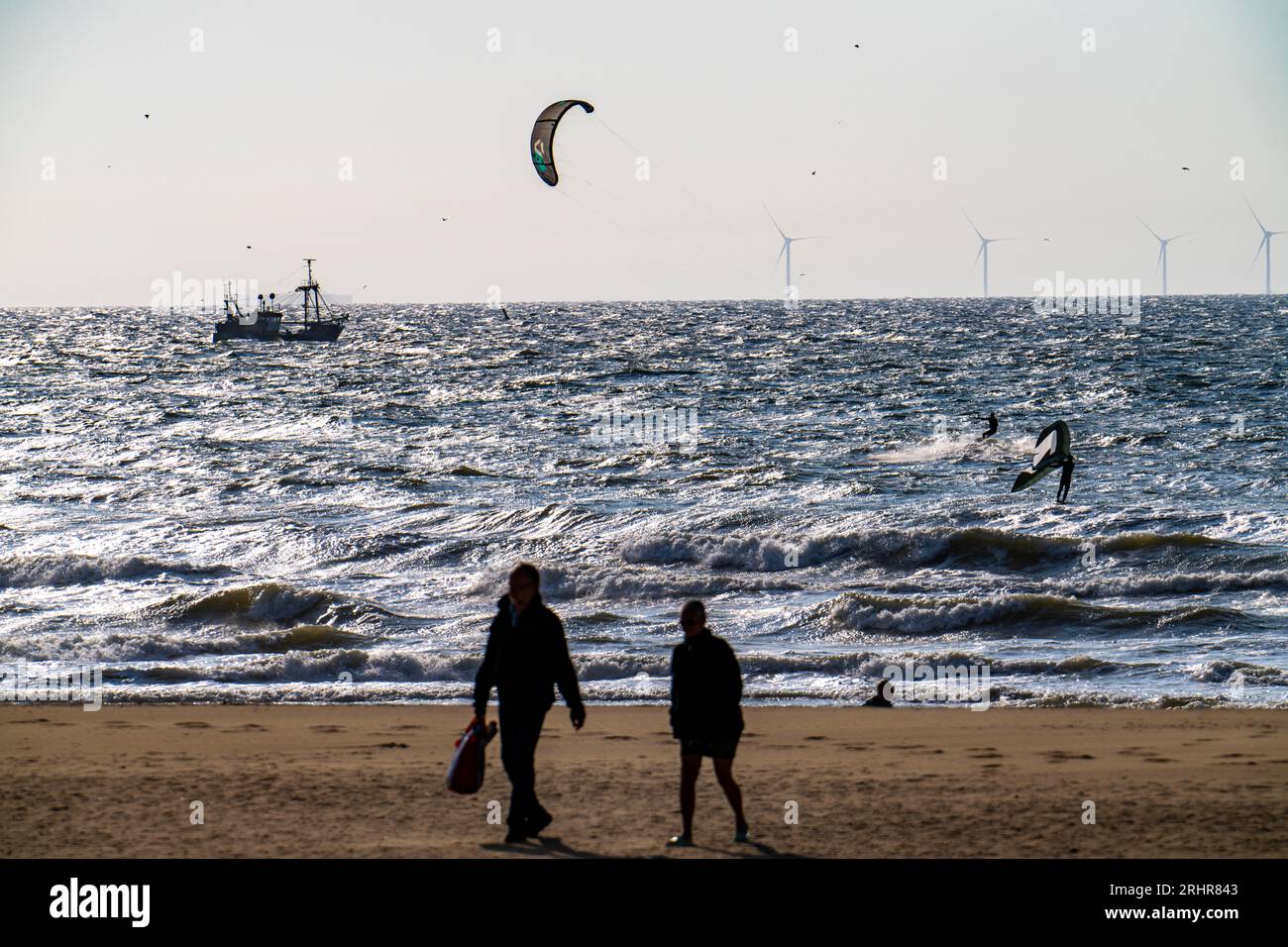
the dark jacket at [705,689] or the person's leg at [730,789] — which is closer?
the dark jacket at [705,689]

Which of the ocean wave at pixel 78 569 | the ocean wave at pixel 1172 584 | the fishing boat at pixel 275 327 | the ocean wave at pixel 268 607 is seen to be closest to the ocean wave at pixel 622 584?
the ocean wave at pixel 268 607

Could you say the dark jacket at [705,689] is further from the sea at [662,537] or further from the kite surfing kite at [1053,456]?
the kite surfing kite at [1053,456]

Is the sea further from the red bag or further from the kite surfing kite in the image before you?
the red bag

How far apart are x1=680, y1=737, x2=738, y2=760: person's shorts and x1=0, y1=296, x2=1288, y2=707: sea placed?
526cm

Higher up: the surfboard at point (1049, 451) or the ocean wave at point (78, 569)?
the surfboard at point (1049, 451)

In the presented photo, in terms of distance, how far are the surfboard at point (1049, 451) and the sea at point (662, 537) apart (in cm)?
46

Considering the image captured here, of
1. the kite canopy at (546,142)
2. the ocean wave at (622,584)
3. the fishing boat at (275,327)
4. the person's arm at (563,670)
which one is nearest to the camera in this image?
the person's arm at (563,670)

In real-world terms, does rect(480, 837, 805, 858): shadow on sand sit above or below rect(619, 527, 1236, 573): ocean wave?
below

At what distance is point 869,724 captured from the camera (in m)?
11.0

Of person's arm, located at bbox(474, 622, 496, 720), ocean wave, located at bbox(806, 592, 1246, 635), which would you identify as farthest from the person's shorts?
ocean wave, located at bbox(806, 592, 1246, 635)

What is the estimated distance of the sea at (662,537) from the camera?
545 inches

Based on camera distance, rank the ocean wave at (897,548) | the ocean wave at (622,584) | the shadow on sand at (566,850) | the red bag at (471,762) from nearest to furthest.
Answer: the shadow on sand at (566,850)
the red bag at (471,762)
the ocean wave at (622,584)
the ocean wave at (897,548)

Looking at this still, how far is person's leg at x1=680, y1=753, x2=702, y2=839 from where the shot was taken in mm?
7168
